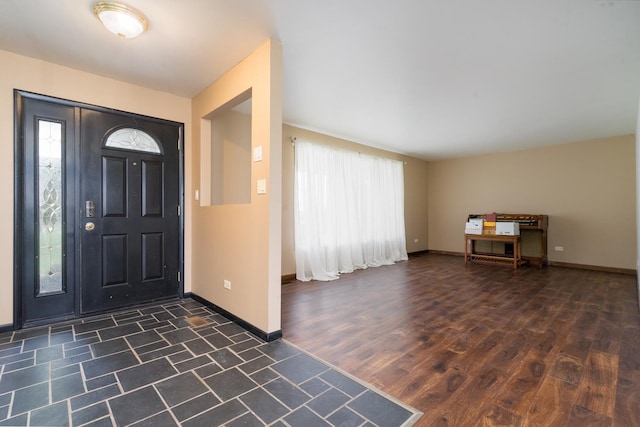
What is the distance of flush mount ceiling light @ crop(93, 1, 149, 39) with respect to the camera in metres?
1.91

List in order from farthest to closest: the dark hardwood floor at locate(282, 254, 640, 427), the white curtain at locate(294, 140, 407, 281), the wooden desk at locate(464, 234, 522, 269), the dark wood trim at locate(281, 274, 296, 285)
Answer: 1. the wooden desk at locate(464, 234, 522, 269)
2. the white curtain at locate(294, 140, 407, 281)
3. the dark wood trim at locate(281, 274, 296, 285)
4. the dark hardwood floor at locate(282, 254, 640, 427)

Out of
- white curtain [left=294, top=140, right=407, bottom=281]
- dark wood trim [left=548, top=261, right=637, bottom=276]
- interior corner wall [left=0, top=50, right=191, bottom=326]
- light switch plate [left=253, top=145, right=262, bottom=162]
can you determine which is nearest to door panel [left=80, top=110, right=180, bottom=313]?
interior corner wall [left=0, top=50, right=191, bottom=326]

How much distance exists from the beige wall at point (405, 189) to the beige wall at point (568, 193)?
75 centimetres

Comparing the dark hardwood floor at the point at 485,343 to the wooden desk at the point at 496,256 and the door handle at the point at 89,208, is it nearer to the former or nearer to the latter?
the wooden desk at the point at 496,256

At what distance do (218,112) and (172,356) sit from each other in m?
2.41

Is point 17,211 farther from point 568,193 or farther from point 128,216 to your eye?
point 568,193

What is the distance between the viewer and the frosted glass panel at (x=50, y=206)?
105 inches

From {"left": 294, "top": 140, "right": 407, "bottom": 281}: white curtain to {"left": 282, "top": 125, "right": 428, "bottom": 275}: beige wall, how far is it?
122 millimetres

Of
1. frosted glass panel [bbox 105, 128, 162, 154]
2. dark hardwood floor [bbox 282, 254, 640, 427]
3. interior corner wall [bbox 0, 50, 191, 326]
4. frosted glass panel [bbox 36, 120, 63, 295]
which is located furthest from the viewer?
frosted glass panel [bbox 105, 128, 162, 154]

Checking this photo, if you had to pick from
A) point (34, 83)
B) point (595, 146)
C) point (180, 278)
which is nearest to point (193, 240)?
point (180, 278)

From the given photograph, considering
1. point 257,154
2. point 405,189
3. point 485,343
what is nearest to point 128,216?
point 257,154

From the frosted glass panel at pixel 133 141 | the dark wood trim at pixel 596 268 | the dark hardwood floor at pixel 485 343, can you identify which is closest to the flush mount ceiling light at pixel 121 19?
the frosted glass panel at pixel 133 141

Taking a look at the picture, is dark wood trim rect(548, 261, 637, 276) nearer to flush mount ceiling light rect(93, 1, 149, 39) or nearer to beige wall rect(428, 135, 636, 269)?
beige wall rect(428, 135, 636, 269)

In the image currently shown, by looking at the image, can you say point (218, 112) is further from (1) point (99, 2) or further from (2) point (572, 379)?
(2) point (572, 379)
